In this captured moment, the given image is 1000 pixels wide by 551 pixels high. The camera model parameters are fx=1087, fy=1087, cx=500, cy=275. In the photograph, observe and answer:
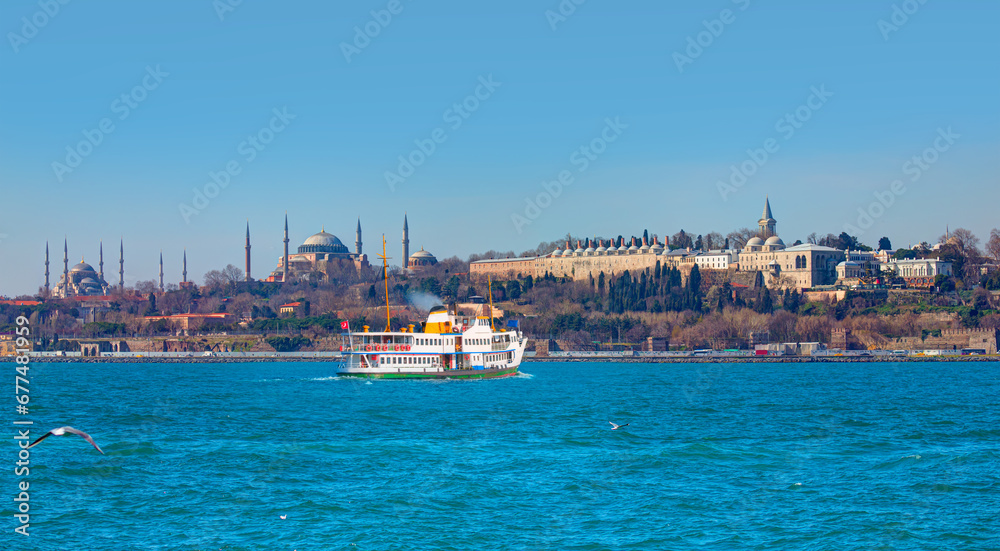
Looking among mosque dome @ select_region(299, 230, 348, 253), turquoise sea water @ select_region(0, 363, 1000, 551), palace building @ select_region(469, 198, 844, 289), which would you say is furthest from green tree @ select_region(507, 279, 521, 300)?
turquoise sea water @ select_region(0, 363, 1000, 551)

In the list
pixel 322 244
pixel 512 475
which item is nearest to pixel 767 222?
pixel 322 244

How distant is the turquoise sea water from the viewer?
62.3 feet

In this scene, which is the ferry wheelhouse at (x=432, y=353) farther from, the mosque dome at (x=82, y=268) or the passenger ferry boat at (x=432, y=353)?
the mosque dome at (x=82, y=268)

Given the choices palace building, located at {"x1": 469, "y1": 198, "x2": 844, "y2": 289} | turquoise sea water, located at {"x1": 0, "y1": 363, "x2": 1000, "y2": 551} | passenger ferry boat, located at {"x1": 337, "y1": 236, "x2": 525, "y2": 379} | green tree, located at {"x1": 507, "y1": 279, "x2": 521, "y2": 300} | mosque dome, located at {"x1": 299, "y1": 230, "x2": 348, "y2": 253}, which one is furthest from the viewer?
mosque dome, located at {"x1": 299, "y1": 230, "x2": 348, "y2": 253}

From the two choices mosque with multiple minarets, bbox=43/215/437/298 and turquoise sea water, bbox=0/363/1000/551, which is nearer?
turquoise sea water, bbox=0/363/1000/551

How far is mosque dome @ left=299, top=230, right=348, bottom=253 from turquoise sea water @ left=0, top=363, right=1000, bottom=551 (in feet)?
381

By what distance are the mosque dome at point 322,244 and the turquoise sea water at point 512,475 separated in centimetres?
11627

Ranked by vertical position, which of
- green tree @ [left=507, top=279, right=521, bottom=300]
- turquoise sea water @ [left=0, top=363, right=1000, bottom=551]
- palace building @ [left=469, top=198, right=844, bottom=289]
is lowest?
turquoise sea water @ [left=0, top=363, right=1000, bottom=551]

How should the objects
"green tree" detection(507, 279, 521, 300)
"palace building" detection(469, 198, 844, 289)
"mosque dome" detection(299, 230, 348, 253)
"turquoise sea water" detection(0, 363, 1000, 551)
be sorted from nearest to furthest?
"turquoise sea water" detection(0, 363, 1000, 551) < "green tree" detection(507, 279, 521, 300) < "palace building" detection(469, 198, 844, 289) < "mosque dome" detection(299, 230, 348, 253)

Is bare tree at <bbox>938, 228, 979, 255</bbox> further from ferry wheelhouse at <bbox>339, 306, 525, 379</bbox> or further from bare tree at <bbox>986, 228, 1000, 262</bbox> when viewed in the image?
ferry wheelhouse at <bbox>339, 306, 525, 379</bbox>

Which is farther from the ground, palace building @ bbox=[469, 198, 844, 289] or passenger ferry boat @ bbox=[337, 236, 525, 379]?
palace building @ bbox=[469, 198, 844, 289]

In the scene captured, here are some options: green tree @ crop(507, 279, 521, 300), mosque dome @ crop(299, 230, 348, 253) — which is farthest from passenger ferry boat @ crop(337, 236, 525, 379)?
mosque dome @ crop(299, 230, 348, 253)

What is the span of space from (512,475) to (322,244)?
138382 millimetres

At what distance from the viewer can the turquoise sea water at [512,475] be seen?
62.3 feet
